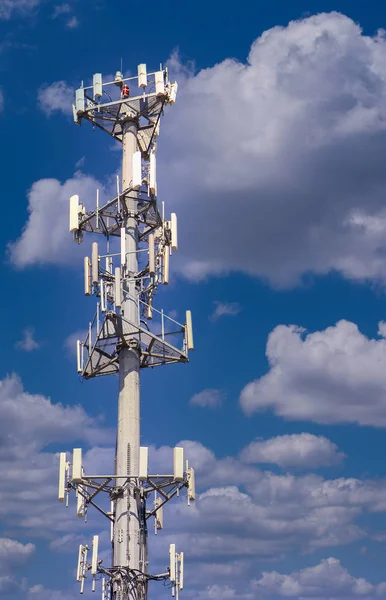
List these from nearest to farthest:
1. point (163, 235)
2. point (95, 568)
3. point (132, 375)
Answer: point (95, 568), point (132, 375), point (163, 235)

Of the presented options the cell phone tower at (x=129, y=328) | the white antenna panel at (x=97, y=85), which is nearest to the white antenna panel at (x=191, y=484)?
the cell phone tower at (x=129, y=328)

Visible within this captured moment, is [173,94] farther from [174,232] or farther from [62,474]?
[62,474]

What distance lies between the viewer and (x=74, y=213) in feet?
181

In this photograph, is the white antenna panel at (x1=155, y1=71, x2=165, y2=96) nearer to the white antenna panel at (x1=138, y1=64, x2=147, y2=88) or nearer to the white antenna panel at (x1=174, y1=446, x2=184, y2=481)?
the white antenna panel at (x1=138, y1=64, x2=147, y2=88)

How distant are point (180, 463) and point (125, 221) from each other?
548 inches

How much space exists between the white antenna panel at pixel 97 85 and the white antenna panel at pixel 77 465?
20164 millimetres

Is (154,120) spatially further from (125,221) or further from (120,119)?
(125,221)

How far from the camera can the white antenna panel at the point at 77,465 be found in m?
48.3

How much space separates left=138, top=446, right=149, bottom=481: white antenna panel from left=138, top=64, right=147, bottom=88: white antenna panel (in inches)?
819

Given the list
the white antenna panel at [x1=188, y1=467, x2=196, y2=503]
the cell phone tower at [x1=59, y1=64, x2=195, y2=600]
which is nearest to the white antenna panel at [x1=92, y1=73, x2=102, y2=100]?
the cell phone tower at [x1=59, y1=64, x2=195, y2=600]

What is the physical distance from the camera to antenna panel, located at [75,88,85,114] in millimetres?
57062

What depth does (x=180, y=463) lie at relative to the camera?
160 feet

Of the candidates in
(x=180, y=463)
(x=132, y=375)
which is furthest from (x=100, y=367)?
(x=180, y=463)

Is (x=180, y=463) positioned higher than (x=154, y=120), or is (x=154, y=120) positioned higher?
(x=154, y=120)
